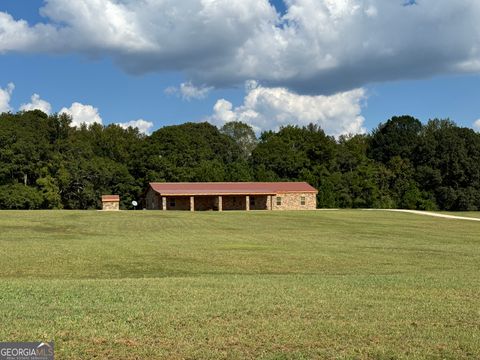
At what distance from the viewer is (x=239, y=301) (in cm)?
938

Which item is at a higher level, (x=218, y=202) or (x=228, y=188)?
(x=228, y=188)

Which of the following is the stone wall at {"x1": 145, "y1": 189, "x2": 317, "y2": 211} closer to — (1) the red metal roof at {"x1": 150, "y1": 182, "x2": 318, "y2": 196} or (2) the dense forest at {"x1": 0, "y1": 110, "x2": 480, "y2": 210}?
(1) the red metal roof at {"x1": 150, "y1": 182, "x2": 318, "y2": 196}

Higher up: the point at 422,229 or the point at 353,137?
the point at 353,137

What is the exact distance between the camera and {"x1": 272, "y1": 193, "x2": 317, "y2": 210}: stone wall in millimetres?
62562

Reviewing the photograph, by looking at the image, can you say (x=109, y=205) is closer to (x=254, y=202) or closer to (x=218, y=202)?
(x=218, y=202)

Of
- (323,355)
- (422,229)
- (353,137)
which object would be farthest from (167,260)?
(353,137)

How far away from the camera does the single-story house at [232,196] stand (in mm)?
59094

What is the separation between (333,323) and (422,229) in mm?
29731

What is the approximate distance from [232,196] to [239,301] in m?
53.5

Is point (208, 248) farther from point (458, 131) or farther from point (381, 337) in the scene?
point (458, 131)

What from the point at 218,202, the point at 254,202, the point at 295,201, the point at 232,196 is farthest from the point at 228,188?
the point at 295,201

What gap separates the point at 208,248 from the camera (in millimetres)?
22125

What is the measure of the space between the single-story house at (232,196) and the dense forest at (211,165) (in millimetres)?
6781

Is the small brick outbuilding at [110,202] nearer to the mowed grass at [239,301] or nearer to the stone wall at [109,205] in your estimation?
the stone wall at [109,205]
